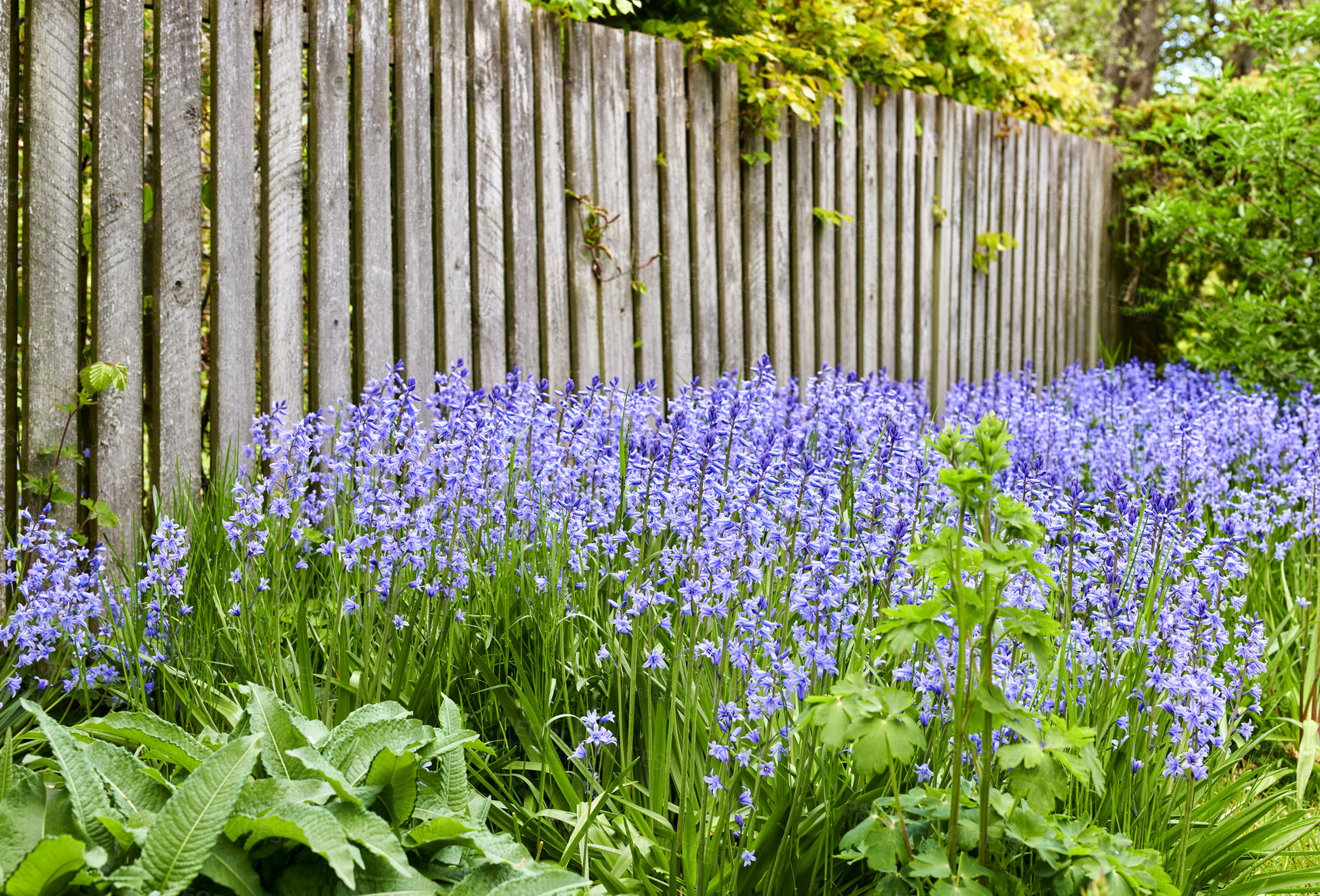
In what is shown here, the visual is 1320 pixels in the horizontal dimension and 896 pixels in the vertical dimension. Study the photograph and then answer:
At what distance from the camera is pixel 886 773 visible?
6.88 feet

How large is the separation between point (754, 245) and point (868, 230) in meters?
1.00

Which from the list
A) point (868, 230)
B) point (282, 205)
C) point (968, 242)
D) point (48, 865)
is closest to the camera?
point (48, 865)

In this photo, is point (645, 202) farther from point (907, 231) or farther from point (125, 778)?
point (125, 778)

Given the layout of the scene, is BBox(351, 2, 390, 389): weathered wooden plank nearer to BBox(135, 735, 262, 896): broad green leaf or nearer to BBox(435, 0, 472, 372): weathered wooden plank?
BBox(435, 0, 472, 372): weathered wooden plank

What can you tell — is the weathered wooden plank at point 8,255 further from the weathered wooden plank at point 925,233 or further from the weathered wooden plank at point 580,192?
the weathered wooden plank at point 925,233

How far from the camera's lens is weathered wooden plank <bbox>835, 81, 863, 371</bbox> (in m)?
5.84

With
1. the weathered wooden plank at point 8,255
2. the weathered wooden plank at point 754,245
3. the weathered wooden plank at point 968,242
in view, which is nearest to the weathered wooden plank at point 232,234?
the weathered wooden plank at point 8,255

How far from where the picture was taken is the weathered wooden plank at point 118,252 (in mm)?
3145

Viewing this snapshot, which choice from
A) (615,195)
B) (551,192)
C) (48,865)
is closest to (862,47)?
(615,195)

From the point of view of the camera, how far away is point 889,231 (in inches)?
244

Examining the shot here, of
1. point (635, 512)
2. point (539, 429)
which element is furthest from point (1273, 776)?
point (539, 429)

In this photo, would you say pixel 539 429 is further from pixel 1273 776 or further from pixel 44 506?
pixel 1273 776

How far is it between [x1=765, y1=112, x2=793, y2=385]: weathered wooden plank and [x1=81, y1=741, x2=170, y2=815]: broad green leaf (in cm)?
401

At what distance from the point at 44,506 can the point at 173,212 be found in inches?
37.6
